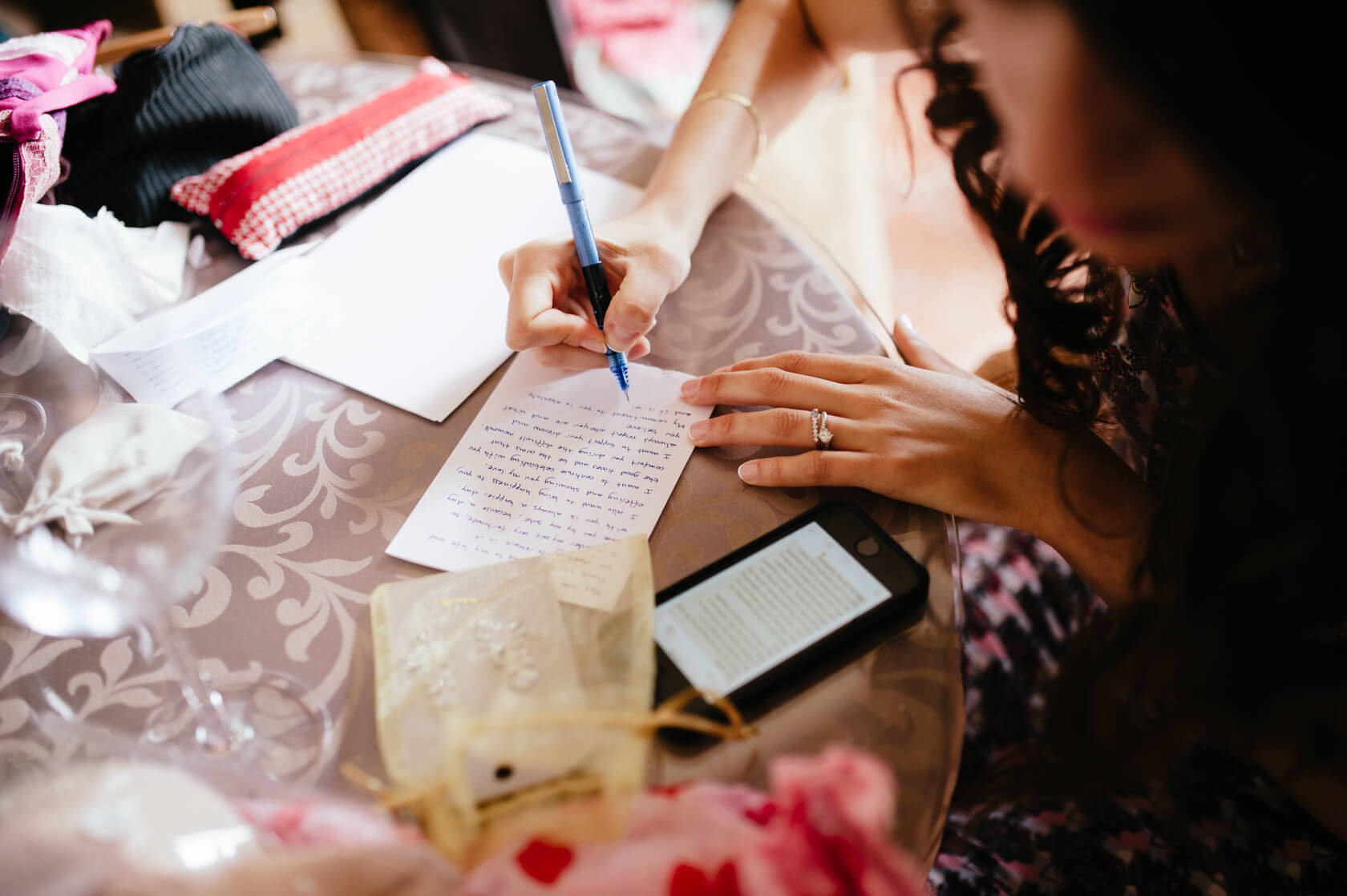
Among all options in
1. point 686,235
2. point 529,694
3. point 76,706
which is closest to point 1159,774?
point 529,694

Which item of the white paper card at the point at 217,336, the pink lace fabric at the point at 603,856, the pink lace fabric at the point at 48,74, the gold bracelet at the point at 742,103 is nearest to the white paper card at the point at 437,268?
the white paper card at the point at 217,336

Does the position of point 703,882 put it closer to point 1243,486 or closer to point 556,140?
point 1243,486

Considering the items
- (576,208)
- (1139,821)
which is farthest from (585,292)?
(1139,821)

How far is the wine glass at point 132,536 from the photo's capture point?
18.3 inches

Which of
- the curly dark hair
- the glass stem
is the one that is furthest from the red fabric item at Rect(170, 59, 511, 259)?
the curly dark hair

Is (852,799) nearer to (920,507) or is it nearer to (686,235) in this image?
(920,507)

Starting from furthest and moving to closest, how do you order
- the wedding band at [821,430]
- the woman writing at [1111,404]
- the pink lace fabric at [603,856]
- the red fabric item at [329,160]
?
the red fabric item at [329,160] < the wedding band at [821,430] < the woman writing at [1111,404] < the pink lace fabric at [603,856]

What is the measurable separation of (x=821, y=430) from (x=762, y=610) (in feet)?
0.59

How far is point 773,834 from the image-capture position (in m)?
0.42

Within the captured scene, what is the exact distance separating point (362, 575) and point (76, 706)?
21 cm

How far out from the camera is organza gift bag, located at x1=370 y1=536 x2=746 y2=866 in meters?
0.47

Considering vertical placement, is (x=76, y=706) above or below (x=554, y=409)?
below

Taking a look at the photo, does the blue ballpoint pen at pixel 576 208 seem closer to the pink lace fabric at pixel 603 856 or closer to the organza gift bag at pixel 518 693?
the organza gift bag at pixel 518 693

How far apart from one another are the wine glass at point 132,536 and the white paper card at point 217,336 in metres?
0.01
